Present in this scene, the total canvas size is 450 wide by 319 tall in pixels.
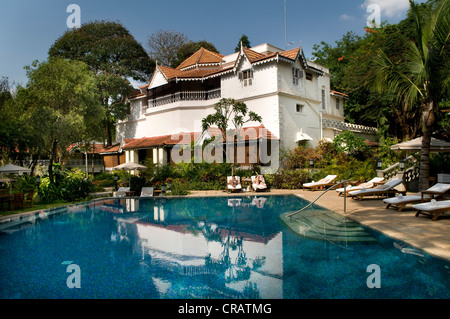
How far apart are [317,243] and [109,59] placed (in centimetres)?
3556

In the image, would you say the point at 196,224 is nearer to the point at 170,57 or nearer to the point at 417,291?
the point at 417,291

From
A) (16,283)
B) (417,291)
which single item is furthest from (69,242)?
(417,291)

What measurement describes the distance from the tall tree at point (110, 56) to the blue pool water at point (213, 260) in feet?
78.6

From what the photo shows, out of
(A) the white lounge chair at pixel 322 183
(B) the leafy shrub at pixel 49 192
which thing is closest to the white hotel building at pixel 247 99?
(A) the white lounge chair at pixel 322 183

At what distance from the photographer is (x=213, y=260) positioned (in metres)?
6.83

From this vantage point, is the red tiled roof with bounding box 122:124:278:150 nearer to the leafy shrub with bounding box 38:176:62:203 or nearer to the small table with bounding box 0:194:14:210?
the leafy shrub with bounding box 38:176:62:203

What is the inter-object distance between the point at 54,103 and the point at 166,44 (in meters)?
28.5

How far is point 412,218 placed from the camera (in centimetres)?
933

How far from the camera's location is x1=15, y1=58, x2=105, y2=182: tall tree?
16984 mm

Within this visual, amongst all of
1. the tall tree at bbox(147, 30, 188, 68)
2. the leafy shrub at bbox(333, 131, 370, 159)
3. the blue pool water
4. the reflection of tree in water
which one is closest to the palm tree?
the blue pool water

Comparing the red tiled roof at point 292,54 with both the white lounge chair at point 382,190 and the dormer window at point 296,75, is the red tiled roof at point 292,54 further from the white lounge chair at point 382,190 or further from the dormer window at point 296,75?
the white lounge chair at point 382,190

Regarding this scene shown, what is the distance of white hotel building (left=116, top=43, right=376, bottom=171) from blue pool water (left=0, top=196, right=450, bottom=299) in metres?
13.9

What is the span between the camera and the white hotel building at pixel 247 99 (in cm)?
2414

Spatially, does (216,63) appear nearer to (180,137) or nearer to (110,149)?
(180,137)
